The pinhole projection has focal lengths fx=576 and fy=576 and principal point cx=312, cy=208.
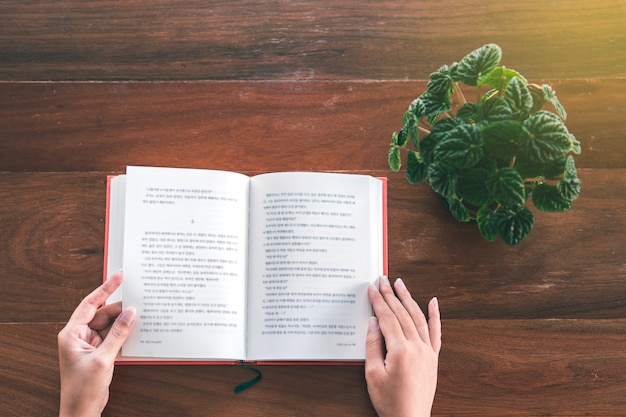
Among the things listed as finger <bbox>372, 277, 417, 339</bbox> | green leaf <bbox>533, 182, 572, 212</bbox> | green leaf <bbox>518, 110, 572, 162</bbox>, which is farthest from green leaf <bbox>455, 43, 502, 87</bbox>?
finger <bbox>372, 277, 417, 339</bbox>

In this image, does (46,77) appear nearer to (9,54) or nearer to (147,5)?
(9,54)

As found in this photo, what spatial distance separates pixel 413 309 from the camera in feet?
3.71

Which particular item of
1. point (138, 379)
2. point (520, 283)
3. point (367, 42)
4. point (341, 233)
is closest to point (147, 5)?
point (367, 42)

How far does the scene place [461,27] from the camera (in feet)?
4.10

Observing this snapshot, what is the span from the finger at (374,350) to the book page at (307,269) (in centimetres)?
2

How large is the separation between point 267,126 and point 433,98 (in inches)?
15.2

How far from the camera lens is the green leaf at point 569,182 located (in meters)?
0.91

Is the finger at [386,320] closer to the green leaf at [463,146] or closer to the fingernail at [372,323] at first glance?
the fingernail at [372,323]

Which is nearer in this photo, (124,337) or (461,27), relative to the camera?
(124,337)

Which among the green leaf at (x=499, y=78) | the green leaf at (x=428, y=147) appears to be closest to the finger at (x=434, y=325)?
the green leaf at (x=428, y=147)

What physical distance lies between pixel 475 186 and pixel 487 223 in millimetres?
90

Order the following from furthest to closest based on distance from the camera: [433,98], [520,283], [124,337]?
[520,283]
[124,337]
[433,98]

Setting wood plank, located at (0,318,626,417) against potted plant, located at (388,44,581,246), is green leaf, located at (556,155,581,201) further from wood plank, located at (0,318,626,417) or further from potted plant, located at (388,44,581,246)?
wood plank, located at (0,318,626,417)

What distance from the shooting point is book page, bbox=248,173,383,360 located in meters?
1.12
